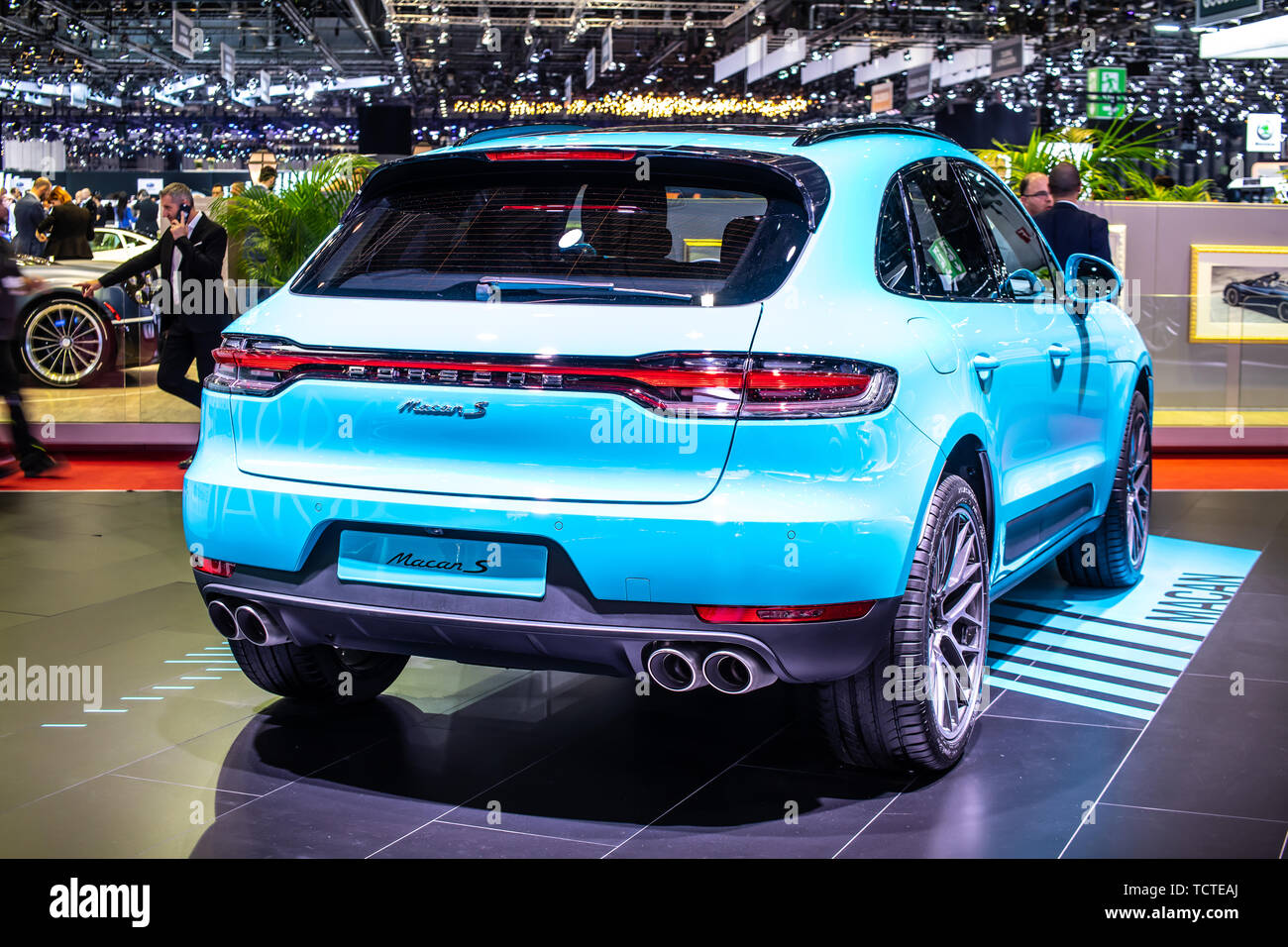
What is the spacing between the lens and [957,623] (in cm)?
383

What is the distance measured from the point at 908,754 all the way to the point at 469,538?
127 cm

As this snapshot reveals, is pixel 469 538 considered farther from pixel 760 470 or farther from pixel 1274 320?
pixel 1274 320

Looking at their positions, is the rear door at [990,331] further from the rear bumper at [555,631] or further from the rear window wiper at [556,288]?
the rear bumper at [555,631]

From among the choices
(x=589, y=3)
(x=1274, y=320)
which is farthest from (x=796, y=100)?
(x=1274, y=320)

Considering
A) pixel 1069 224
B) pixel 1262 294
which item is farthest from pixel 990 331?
pixel 1262 294

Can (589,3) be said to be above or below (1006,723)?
above

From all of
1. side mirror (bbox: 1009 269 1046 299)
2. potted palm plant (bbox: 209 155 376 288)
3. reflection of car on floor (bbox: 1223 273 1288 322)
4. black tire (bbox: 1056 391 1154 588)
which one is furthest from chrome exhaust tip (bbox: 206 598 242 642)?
reflection of car on floor (bbox: 1223 273 1288 322)

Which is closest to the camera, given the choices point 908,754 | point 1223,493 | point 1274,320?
point 908,754

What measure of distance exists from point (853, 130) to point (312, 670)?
2.19 m

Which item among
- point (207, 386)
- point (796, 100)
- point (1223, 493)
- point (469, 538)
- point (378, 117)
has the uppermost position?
point (796, 100)

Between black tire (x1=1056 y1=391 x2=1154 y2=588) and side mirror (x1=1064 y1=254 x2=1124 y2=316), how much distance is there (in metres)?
0.63

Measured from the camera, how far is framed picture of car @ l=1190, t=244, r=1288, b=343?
10.7m
